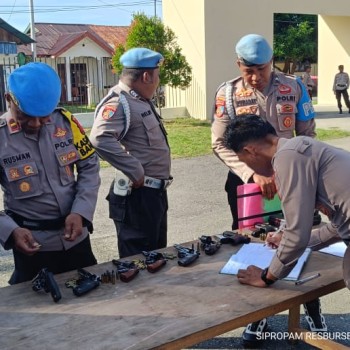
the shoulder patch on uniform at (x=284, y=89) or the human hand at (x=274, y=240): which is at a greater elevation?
the shoulder patch on uniform at (x=284, y=89)

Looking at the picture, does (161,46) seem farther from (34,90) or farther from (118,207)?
(34,90)

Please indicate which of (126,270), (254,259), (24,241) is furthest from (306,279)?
(24,241)

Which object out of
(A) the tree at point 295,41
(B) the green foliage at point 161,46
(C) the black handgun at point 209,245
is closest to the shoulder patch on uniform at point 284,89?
(C) the black handgun at point 209,245

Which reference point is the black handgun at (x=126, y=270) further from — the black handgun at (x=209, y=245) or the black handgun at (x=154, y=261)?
the black handgun at (x=209, y=245)

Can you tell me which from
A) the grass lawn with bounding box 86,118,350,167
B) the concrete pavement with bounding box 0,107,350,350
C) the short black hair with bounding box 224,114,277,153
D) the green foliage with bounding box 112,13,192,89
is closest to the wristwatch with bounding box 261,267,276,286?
the short black hair with bounding box 224,114,277,153

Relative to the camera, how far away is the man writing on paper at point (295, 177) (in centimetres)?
200

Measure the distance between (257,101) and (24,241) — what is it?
177cm

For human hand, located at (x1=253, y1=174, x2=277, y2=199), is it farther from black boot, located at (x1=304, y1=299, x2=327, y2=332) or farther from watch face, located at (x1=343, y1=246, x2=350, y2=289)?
black boot, located at (x1=304, y1=299, x2=327, y2=332)

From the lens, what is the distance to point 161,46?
14.0m

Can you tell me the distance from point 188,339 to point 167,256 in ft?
2.61

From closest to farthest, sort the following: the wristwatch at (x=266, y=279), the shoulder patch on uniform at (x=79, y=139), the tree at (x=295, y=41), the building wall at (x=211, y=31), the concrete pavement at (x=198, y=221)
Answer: the wristwatch at (x=266, y=279) < the shoulder patch on uniform at (x=79, y=139) < the concrete pavement at (x=198, y=221) < the building wall at (x=211, y=31) < the tree at (x=295, y=41)

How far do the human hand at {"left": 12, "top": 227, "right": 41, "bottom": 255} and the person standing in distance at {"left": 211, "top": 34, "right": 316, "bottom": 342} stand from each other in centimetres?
137

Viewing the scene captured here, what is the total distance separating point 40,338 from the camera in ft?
6.02

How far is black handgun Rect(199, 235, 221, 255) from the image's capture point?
2666 millimetres
